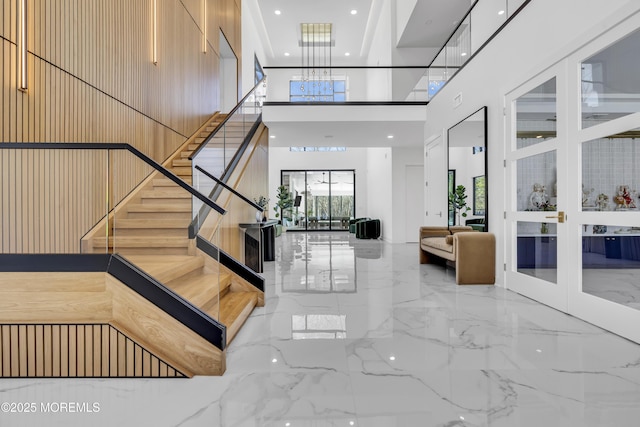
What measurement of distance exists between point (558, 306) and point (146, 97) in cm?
637

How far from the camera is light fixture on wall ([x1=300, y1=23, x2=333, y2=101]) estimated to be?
10.1m

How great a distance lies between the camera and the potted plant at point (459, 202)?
736cm

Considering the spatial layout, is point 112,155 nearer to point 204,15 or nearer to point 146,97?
point 146,97

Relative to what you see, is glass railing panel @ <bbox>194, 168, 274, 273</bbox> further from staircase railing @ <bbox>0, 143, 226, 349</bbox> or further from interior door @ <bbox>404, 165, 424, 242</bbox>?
interior door @ <bbox>404, 165, 424, 242</bbox>

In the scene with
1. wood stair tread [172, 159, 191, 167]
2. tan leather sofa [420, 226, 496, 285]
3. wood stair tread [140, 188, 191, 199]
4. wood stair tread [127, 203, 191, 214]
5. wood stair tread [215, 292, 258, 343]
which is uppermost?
wood stair tread [172, 159, 191, 167]

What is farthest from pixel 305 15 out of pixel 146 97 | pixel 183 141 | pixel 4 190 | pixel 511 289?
pixel 4 190

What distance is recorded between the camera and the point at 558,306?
13.2ft

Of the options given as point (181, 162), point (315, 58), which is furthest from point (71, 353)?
point (315, 58)

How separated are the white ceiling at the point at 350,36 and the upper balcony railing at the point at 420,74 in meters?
0.72

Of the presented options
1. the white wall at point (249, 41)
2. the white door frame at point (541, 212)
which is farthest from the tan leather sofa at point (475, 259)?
the white wall at point (249, 41)

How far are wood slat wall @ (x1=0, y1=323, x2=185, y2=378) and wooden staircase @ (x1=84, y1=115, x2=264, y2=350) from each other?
1.54ft

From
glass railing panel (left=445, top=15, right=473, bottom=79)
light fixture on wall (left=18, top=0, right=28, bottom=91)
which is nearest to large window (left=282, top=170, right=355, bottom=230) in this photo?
glass railing panel (left=445, top=15, right=473, bottom=79)

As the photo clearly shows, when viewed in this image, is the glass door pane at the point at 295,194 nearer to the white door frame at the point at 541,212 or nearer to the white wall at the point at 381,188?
the white wall at the point at 381,188

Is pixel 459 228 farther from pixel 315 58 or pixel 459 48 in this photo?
pixel 315 58
